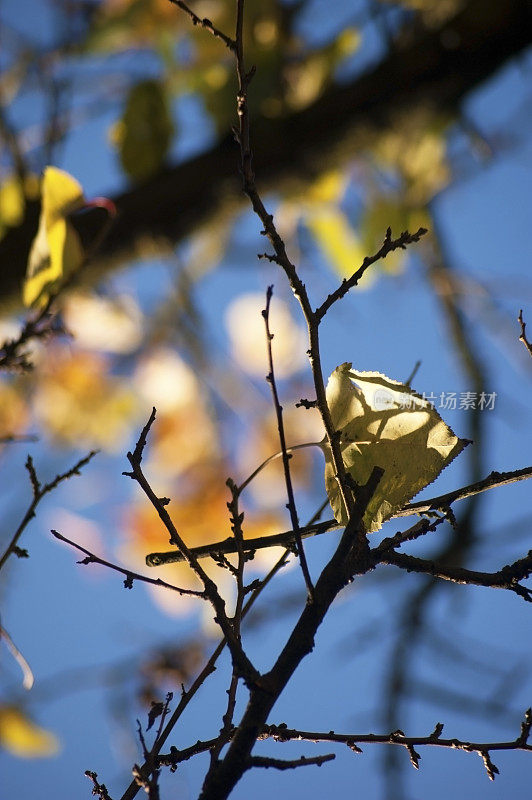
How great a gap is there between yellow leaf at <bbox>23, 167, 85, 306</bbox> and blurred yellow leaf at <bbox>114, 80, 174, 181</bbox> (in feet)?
1.64

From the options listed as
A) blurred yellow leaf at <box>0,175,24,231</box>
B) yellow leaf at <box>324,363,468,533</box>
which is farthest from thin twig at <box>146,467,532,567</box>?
blurred yellow leaf at <box>0,175,24,231</box>

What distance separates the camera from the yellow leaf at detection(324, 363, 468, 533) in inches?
12.3

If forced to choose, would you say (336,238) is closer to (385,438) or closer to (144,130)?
(144,130)

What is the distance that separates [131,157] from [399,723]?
88 centimetres

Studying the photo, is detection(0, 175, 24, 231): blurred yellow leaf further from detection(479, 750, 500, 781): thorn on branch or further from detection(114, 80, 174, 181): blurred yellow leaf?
detection(479, 750, 500, 781): thorn on branch

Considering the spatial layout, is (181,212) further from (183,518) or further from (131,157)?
(183,518)

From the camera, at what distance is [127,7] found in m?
1.08

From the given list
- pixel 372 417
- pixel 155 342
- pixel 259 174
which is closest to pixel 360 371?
pixel 372 417

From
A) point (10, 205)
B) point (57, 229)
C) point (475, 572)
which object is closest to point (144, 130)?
point (10, 205)

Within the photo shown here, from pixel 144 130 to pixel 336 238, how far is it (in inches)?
13.9

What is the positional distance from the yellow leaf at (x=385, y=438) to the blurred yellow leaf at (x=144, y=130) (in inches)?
27.4

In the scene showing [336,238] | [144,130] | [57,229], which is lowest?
[57,229]

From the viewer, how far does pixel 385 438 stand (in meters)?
0.32

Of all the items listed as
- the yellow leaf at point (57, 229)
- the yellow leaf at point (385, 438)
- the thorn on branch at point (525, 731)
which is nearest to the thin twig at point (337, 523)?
the yellow leaf at point (385, 438)
